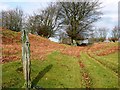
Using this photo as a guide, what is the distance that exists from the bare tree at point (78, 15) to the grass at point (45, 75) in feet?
165

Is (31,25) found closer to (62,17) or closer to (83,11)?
(62,17)

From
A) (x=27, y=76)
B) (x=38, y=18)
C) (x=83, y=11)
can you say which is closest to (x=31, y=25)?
(x=38, y=18)

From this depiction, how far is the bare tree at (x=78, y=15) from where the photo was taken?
7195cm

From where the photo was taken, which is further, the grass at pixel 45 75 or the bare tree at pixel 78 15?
the bare tree at pixel 78 15

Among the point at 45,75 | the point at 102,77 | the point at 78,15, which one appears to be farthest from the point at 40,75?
the point at 78,15

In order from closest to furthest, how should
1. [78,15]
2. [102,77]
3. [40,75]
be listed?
[40,75]
[102,77]
[78,15]

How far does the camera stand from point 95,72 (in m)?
20.2

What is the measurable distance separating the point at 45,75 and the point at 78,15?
55681 mm

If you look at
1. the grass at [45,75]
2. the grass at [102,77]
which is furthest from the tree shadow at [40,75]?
the grass at [102,77]

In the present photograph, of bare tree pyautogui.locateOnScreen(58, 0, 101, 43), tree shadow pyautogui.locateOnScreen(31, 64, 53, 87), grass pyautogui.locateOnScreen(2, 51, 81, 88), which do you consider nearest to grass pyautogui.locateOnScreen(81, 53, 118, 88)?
grass pyautogui.locateOnScreen(2, 51, 81, 88)

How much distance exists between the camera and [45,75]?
18062 millimetres

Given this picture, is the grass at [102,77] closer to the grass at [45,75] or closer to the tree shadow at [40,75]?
the grass at [45,75]

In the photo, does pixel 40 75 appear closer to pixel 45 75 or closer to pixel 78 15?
pixel 45 75

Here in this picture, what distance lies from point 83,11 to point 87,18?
90.8 inches
